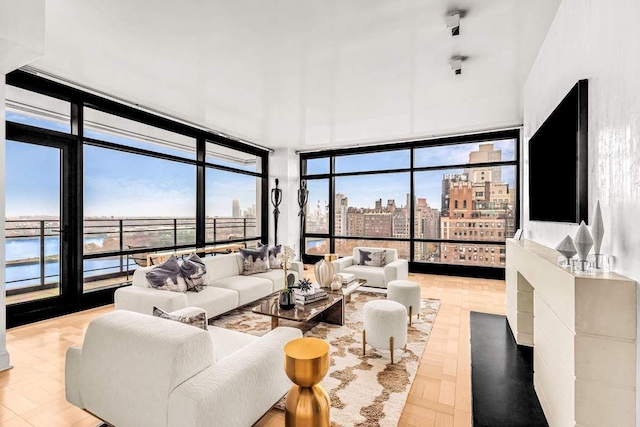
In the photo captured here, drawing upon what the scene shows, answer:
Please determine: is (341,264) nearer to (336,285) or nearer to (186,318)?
(336,285)

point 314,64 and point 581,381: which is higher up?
point 314,64

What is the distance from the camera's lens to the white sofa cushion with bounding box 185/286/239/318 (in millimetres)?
3189

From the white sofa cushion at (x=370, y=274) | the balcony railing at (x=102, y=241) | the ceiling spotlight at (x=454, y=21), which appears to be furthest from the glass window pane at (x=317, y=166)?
the ceiling spotlight at (x=454, y=21)

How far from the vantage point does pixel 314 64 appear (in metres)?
3.26

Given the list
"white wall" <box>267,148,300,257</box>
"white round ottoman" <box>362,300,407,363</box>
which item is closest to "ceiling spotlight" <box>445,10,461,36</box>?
"white round ottoman" <box>362,300,407,363</box>

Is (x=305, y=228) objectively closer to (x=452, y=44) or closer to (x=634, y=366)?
(x=452, y=44)

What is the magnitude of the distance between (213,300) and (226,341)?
4.35ft

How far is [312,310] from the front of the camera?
290 centimetres

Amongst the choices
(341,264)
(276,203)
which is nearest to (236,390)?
(341,264)

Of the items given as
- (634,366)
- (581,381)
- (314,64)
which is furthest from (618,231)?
(314,64)

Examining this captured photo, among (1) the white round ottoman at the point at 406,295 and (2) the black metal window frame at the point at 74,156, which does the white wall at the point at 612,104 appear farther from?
(2) the black metal window frame at the point at 74,156

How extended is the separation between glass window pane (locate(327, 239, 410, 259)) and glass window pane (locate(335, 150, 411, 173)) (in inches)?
63.2

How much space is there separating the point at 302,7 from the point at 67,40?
2.17 meters

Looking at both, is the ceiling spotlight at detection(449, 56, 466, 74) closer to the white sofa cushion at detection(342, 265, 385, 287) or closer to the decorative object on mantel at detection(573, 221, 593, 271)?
the decorative object on mantel at detection(573, 221, 593, 271)
